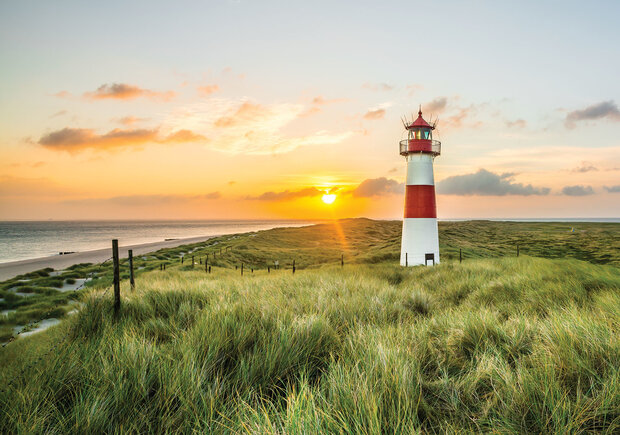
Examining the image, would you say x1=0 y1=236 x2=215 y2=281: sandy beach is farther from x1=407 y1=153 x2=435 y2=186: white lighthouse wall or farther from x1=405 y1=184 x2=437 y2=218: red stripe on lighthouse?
x1=407 y1=153 x2=435 y2=186: white lighthouse wall

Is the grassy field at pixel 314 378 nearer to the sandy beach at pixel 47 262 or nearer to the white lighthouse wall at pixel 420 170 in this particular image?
the white lighthouse wall at pixel 420 170

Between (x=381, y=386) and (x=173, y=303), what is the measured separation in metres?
4.38

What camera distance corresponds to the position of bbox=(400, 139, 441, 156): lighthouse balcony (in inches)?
741

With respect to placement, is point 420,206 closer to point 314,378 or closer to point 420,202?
point 420,202

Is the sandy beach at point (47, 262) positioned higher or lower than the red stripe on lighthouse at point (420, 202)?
lower

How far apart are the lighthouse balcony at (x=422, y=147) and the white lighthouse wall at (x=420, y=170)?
271mm

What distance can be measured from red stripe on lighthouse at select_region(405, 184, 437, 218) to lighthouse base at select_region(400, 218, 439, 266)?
31 centimetres

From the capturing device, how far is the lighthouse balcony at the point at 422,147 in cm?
1881

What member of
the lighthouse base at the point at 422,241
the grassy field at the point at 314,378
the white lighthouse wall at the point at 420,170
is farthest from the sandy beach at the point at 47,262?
the white lighthouse wall at the point at 420,170

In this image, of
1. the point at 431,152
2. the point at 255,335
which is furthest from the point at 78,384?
the point at 431,152

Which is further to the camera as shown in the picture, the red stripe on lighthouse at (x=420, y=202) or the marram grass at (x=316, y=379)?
the red stripe on lighthouse at (x=420, y=202)

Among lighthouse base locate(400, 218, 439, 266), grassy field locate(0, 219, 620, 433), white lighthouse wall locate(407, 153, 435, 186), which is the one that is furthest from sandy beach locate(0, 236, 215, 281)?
white lighthouse wall locate(407, 153, 435, 186)

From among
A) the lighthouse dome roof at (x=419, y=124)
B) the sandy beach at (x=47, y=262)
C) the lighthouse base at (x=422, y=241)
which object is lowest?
the sandy beach at (x=47, y=262)

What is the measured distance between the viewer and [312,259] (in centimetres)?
3453
